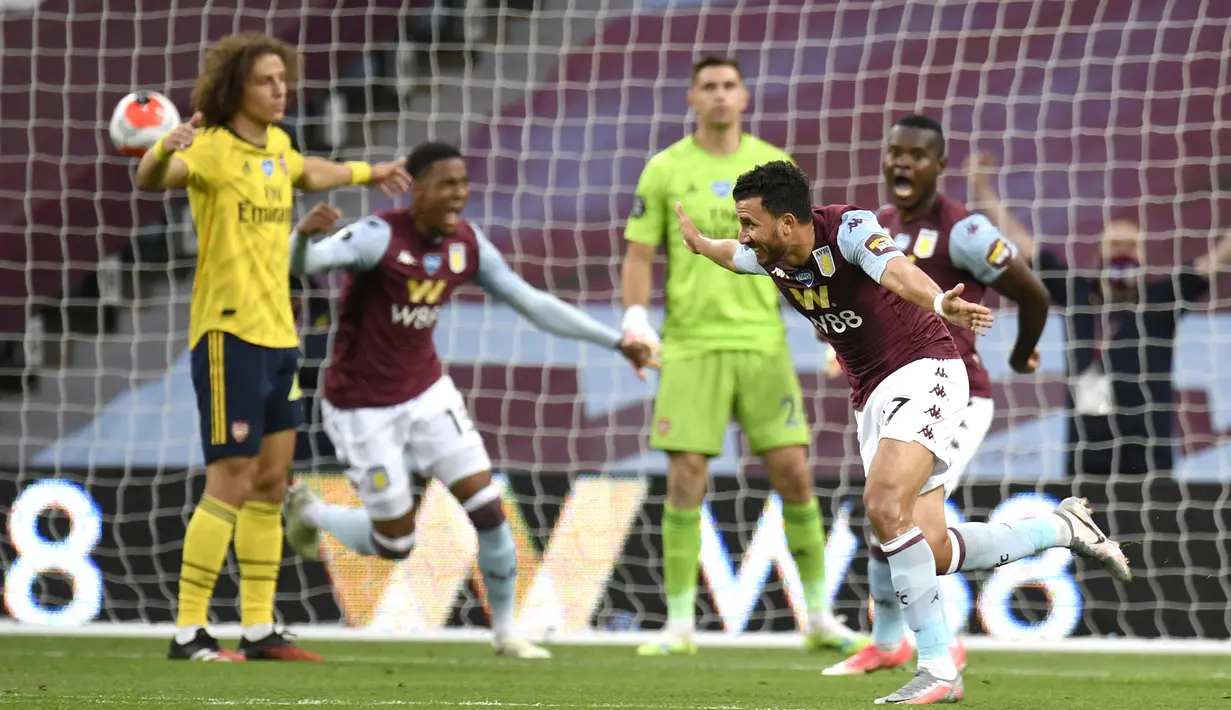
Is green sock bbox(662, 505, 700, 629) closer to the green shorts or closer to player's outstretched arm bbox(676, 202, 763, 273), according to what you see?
the green shorts

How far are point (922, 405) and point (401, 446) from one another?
2.62 meters

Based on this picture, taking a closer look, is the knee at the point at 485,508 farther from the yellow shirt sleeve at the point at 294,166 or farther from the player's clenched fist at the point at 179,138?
the player's clenched fist at the point at 179,138

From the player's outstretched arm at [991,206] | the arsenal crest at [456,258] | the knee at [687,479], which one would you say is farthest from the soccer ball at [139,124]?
the player's outstretched arm at [991,206]

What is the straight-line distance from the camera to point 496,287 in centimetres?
680

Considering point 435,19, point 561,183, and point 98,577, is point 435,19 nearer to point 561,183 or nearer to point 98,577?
point 561,183

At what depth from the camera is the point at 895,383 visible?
184 inches

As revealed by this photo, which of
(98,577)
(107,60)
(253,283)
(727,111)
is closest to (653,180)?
(727,111)

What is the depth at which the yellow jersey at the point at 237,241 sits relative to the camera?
5938mm

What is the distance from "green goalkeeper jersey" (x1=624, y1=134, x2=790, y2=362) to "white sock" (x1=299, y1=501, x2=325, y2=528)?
159 centimetres

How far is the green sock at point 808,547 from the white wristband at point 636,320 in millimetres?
917

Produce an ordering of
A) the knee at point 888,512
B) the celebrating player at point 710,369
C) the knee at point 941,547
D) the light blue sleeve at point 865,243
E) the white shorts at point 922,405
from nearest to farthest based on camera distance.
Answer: the light blue sleeve at point 865,243
the knee at point 888,512
the white shorts at point 922,405
the knee at point 941,547
the celebrating player at point 710,369

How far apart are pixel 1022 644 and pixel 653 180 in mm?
2627

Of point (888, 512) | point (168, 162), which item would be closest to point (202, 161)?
point (168, 162)

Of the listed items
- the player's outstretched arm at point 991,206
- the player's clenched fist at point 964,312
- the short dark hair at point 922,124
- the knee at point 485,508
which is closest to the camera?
the player's clenched fist at point 964,312
